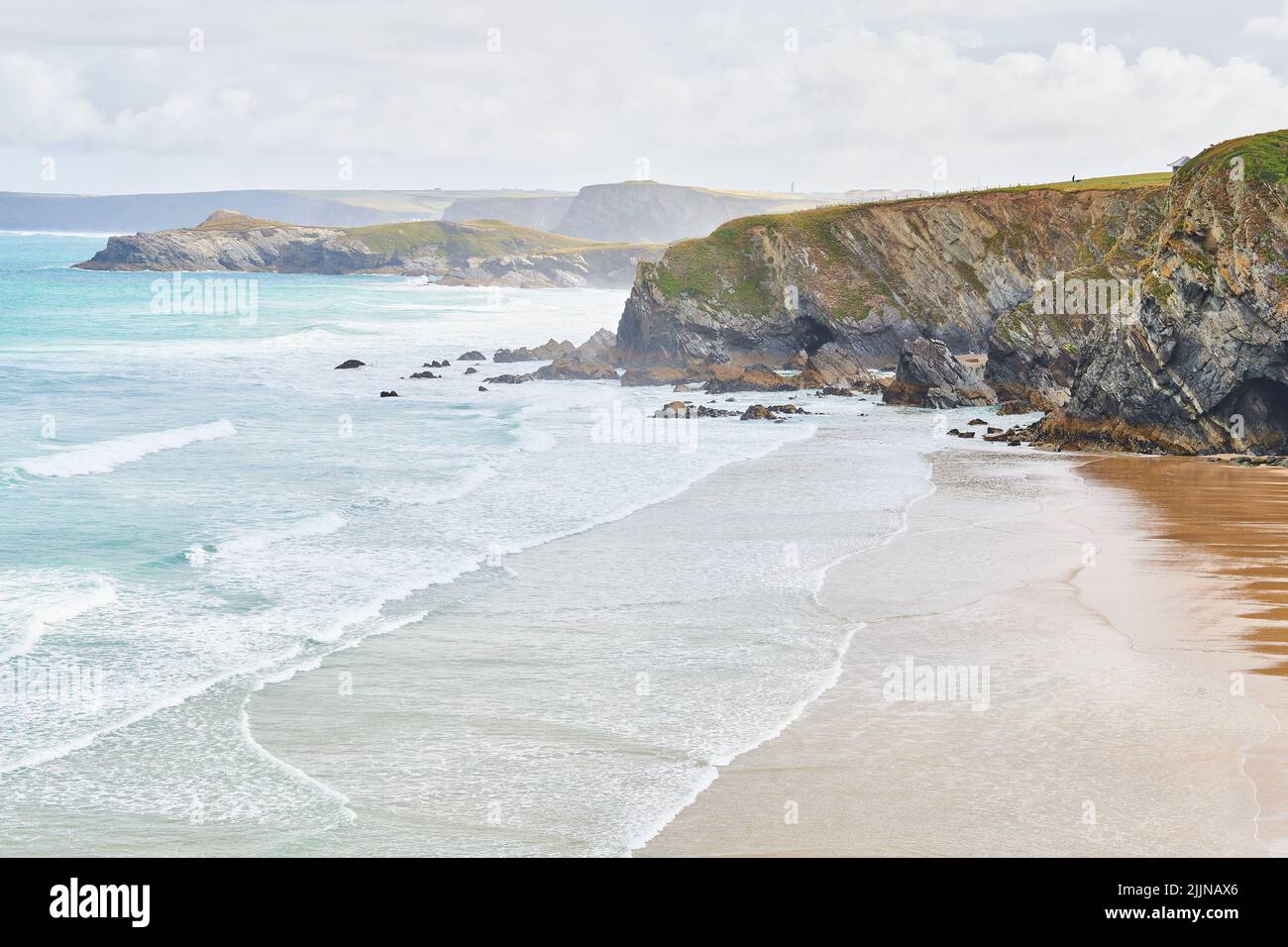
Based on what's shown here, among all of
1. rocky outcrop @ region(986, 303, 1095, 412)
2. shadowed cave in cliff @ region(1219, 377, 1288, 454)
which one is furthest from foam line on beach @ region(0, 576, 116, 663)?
rocky outcrop @ region(986, 303, 1095, 412)

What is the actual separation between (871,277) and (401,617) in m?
60.8

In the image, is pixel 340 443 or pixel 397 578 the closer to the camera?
pixel 397 578

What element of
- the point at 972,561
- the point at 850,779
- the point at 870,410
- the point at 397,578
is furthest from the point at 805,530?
the point at 870,410

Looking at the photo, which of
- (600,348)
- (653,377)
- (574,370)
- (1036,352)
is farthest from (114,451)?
(600,348)

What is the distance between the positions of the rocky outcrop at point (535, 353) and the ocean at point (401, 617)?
94.8 feet

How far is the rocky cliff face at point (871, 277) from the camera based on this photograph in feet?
244

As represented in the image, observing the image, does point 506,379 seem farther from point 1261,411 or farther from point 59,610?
point 59,610

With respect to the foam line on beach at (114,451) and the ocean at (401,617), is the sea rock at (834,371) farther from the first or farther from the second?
the foam line on beach at (114,451)

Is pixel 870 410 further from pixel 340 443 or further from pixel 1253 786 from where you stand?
pixel 1253 786

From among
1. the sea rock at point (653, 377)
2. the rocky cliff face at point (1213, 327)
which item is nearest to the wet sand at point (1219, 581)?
the rocky cliff face at point (1213, 327)

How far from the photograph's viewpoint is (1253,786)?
13.0 meters

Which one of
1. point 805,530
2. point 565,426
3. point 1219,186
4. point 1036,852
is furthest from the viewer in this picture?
point 565,426

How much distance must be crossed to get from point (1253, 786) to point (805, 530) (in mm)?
15676

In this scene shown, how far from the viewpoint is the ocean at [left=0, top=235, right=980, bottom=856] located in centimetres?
1284
